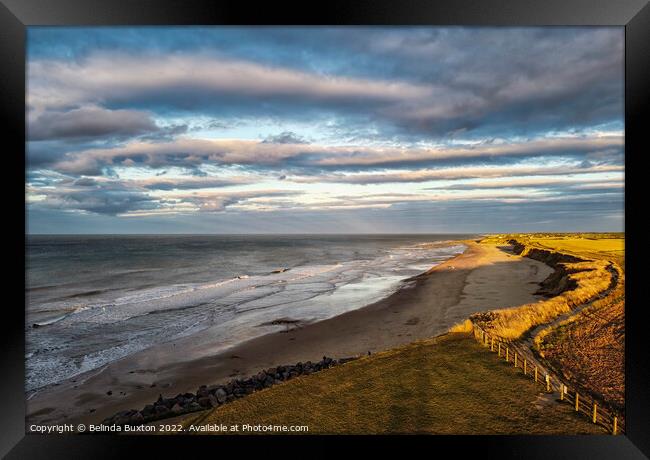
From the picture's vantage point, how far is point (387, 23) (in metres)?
4.54

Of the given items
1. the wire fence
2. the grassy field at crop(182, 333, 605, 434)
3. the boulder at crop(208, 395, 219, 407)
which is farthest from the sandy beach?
the wire fence

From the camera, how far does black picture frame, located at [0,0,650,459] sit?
4480 millimetres

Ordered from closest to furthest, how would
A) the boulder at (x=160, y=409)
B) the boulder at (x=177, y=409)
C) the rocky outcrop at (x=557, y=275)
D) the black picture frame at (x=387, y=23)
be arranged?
the black picture frame at (x=387, y=23), the boulder at (x=177, y=409), the boulder at (x=160, y=409), the rocky outcrop at (x=557, y=275)

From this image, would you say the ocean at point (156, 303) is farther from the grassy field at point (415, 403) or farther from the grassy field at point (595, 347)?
the grassy field at point (595, 347)

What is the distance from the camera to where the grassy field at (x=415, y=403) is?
4863 millimetres

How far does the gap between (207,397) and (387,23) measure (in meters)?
6.98

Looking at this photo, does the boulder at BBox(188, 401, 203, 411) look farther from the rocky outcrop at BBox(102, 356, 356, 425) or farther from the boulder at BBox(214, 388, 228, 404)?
the boulder at BBox(214, 388, 228, 404)

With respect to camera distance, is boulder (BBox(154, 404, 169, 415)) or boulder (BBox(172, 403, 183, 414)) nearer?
boulder (BBox(172, 403, 183, 414))

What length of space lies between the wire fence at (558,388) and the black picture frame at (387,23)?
0.27 metres

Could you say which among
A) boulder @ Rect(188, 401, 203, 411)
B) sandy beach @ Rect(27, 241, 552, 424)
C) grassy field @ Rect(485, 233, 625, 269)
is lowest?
sandy beach @ Rect(27, 241, 552, 424)

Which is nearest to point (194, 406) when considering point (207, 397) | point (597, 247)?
point (207, 397)

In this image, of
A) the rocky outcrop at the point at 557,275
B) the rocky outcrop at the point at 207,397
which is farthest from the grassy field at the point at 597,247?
the rocky outcrop at the point at 207,397

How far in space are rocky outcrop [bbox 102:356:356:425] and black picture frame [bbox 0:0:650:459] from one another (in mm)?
1569

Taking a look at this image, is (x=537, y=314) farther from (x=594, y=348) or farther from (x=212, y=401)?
(x=212, y=401)
